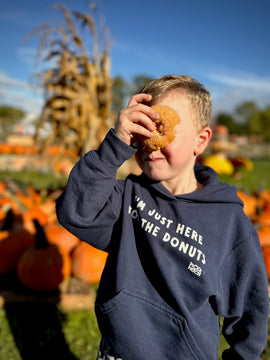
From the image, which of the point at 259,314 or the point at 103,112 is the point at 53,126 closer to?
the point at 103,112

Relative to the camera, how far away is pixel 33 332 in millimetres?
2480

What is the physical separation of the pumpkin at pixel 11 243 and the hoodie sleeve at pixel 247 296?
8.29 ft

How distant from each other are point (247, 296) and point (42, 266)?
2.05 meters

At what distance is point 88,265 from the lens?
3105mm

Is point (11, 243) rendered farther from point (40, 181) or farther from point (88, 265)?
point (40, 181)

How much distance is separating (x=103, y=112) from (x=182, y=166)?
14.5 feet

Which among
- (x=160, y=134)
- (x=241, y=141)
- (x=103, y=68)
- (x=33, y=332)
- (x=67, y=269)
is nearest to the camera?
(x=160, y=134)

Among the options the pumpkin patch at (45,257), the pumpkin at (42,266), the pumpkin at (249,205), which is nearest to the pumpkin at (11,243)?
the pumpkin patch at (45,257)

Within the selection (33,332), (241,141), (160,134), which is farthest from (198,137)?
(241,141)

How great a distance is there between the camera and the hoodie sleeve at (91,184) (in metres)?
1.24

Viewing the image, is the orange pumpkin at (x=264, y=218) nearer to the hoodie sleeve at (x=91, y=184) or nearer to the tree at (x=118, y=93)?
the tree at (x=118, y=93)

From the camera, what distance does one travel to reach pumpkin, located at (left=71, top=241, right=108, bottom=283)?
311 cm

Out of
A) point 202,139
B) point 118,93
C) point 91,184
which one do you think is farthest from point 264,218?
point 118,93

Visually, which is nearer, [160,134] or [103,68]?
[160,134]
